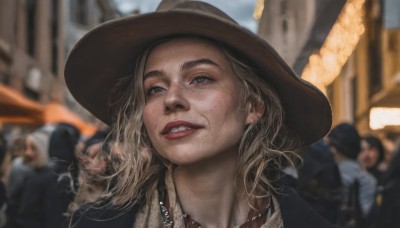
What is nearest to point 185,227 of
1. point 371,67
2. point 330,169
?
point 330,169

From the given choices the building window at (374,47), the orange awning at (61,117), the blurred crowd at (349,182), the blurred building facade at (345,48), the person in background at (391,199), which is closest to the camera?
the blurred building facade at (345,48)

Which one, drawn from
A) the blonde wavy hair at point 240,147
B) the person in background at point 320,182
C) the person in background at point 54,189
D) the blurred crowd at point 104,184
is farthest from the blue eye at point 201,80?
the person in background at point 320,182

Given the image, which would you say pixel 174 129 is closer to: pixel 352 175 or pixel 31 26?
pixel 352 175

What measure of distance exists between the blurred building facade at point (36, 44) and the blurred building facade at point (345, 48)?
833 centimetres

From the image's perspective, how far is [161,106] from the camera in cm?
204

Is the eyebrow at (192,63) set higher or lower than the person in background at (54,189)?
lower

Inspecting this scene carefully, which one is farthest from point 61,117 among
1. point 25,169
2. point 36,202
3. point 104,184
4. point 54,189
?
point 104,184

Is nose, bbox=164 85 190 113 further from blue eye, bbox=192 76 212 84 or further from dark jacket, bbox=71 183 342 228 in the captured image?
dark jacket, bbox=71 183 342 228

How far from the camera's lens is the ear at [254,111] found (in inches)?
86.5

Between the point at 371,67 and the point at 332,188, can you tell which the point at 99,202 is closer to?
the point at 332,188

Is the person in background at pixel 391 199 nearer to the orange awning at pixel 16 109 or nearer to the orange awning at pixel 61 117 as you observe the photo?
the orange awning at pixel 16 109

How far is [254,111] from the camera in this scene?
223cm

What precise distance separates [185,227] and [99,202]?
0.31 metres

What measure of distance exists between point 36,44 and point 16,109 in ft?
47.4
